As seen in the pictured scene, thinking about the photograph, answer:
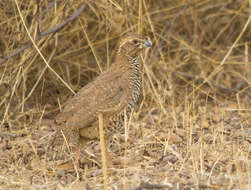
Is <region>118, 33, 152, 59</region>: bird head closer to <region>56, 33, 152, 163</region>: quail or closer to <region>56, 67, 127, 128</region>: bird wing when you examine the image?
<region>56, 33, 152, 163</region>: quail

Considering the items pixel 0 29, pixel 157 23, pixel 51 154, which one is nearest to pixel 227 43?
pixel 157 23

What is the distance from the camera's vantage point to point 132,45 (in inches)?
192

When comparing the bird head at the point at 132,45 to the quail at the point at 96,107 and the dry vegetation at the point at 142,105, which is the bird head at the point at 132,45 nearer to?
the quail at the point at 96,107

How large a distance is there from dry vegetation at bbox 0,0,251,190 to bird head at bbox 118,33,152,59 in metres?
0.51

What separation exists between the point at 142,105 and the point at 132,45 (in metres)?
1.57

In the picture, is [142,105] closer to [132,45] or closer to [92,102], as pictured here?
[132,45]

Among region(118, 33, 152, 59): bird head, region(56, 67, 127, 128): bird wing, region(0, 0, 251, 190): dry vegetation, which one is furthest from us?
region(118, 33, 152, 59): bird head

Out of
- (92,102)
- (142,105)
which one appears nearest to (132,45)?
(92,102)

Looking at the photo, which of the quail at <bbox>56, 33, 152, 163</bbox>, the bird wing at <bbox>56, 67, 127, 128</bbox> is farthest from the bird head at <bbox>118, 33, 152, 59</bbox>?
the bird wing at <bbox>56, 67, 127, 128</bbox>

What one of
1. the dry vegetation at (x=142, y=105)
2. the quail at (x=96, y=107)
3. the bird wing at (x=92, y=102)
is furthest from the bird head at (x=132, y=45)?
the dry vegetation at (x=142, y=105)

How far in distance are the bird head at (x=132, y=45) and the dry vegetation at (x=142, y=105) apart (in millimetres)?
510

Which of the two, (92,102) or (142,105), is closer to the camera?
(92,102)

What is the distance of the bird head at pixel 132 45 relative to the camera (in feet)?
15.9

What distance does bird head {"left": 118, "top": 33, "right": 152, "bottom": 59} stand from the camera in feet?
15.9
